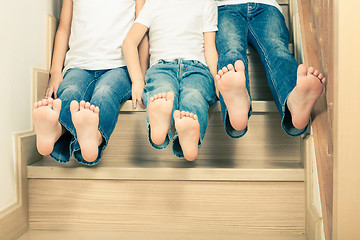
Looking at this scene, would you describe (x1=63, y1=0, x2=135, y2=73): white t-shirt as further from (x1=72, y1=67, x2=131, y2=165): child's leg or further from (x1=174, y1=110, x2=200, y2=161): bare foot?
(x1=174, y1=110, x2=200, y2=161): bare foot

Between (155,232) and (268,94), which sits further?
(268,94)

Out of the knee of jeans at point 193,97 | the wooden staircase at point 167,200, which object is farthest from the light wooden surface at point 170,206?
the knee of jeans at point 193,97

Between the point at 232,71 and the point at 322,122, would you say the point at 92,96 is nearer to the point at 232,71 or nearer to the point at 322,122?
the point at 232,71

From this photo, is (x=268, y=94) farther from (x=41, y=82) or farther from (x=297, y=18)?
(x=41, y=82)

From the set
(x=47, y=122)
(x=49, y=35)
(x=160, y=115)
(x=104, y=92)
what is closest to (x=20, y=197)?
(x=47, y=122)

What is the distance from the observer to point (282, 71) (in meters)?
0.98

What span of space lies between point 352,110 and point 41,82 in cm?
97

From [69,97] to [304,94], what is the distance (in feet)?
2.21

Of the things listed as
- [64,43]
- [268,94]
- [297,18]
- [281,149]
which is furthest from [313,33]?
[64,43]

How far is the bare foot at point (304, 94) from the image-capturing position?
0.79m

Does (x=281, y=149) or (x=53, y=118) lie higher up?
(x=53, y=118)

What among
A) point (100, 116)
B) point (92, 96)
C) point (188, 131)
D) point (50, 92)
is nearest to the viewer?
point (188, 131)

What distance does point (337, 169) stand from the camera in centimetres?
63

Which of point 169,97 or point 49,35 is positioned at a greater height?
point 49,35
